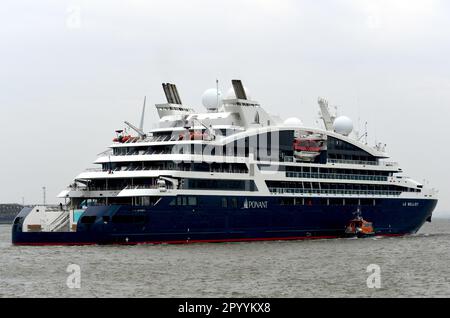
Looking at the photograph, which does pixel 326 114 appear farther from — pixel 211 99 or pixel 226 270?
pixel 226 270

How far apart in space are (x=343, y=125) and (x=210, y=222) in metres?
22.6

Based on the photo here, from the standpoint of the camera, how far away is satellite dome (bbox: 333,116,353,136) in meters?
79.8

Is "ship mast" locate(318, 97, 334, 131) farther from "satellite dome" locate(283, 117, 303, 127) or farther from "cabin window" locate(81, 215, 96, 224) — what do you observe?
"cabin window" locate(81, 215, 96, 224)

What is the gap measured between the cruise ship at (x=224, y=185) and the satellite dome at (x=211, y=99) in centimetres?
10

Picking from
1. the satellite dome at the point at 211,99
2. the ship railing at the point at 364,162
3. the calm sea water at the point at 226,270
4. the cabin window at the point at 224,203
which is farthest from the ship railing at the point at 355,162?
the cabin window at the point at 224,203

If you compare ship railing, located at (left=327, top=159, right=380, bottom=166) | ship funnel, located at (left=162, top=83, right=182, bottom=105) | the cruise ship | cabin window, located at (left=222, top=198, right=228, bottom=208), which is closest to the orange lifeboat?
the cruise ship

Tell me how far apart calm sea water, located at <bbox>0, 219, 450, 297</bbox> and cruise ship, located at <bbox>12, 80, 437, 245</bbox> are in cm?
234

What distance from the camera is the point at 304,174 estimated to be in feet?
233

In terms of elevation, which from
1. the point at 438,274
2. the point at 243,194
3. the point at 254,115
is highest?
the point at 254,115

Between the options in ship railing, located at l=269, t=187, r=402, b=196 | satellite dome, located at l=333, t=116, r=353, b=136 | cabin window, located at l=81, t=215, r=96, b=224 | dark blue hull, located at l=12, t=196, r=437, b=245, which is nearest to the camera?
cabin window, located at l=81, t=215, r=96, b=224

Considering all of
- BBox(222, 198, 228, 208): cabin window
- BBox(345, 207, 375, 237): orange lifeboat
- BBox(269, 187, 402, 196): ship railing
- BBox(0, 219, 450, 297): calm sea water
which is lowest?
BBox(0, 219, 450, 297): calm sea water

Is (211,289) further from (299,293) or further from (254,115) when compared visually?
(254,115)
